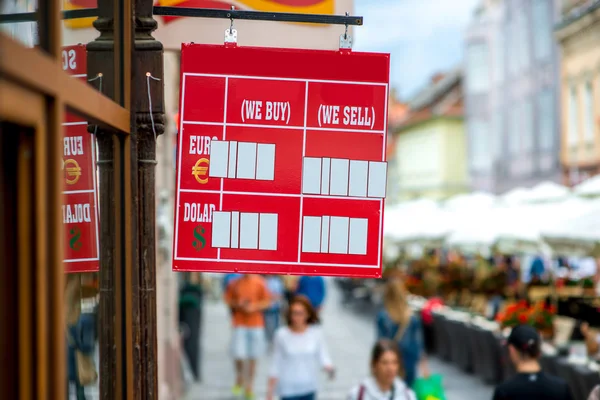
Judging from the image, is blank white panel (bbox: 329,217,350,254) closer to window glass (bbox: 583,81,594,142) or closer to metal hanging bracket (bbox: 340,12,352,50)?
metal hanging bracket (bbox: 340,12,352,50)

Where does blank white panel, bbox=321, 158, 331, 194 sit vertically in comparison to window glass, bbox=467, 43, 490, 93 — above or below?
below

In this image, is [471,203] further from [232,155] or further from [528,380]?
[232,155]

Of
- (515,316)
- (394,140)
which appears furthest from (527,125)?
(394,140)

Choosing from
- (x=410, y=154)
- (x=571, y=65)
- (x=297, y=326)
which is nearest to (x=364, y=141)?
(x=297, y=326)

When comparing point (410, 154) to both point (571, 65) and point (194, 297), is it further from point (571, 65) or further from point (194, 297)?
point (194, 297)

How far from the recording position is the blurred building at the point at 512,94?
3747cm

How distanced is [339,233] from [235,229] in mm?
390

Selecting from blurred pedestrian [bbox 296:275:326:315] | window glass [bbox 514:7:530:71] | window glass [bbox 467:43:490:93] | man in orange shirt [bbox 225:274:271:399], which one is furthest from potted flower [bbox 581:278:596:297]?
window glass [bbox 467:43:490:93]

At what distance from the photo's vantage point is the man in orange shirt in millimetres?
12703

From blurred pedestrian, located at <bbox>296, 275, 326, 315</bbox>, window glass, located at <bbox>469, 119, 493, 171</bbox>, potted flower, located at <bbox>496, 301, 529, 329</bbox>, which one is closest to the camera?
potted flower, located at <bbox>496, 301, 529, 329</bbox>

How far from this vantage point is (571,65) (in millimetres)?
33875

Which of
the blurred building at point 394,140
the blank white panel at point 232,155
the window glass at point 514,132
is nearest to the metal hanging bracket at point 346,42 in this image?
the blank white panel at point 232,155

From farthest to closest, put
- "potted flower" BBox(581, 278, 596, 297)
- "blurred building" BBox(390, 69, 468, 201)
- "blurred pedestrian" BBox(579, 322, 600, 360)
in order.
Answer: "blurred building" BBox(390, 69, 468, 201)
"potted flower" BBox(581, 278, 596, 297)
"blurred pedestrian" BBox(579, 322, 600, 360)

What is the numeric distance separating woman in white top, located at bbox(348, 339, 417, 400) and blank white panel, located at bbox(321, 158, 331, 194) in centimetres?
284
